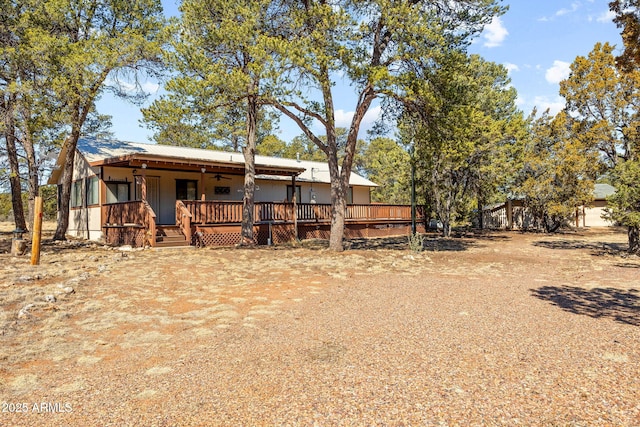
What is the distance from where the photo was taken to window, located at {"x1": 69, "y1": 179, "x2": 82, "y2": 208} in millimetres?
18266

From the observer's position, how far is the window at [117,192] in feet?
52.0

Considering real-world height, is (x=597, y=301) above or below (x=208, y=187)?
below

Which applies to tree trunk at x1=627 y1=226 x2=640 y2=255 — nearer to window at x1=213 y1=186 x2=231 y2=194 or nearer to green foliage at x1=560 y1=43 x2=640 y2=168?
green foliage at x1=560 y1=43 x2=640 y2=168

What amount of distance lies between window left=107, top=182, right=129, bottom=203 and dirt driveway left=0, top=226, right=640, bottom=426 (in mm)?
7880

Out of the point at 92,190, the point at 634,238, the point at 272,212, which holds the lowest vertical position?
the point at 634,238

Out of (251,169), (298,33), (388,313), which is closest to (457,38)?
(298,33)

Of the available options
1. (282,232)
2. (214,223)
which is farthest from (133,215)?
(282,232)

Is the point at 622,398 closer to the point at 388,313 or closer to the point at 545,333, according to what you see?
the point at 545,333

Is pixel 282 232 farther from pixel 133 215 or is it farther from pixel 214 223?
pixel 133 215

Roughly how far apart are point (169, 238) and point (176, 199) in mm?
4532

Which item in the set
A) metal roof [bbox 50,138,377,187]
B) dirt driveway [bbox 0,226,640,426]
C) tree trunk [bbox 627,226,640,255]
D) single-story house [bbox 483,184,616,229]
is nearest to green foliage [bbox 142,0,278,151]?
metal roof [bbox 50,138,377,187]

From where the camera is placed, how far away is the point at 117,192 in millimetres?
16016

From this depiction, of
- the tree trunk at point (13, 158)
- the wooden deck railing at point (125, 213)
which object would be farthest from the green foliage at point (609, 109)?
the tree trunk at point (13, 158)

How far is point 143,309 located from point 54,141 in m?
14.7
